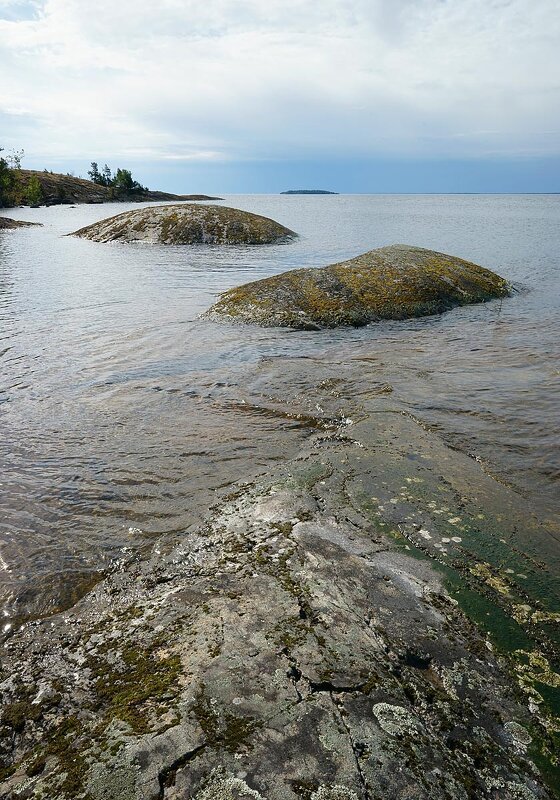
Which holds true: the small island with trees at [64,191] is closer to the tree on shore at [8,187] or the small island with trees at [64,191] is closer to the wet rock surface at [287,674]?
the tree on shore at [8,187]

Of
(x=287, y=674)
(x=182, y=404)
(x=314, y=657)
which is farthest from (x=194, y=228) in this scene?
(x=287, y=674)

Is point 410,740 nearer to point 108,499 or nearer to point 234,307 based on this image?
point 108,499

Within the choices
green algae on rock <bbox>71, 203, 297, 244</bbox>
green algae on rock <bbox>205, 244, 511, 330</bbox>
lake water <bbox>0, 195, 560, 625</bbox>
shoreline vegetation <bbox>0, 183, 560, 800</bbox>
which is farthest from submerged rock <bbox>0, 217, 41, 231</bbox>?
shoreline vegetation <bbox>0, 183, 560, 800</bbox>

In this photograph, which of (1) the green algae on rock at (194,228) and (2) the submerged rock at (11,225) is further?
(2) the submerged rock at (11,225)

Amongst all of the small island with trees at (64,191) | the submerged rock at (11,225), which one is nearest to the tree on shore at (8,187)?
the small island with trees at (64,191)

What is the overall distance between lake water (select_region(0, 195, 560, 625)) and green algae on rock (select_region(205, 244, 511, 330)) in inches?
27.8

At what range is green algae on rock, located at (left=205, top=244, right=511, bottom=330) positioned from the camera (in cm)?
1450

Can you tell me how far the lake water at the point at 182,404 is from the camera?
5.40 m

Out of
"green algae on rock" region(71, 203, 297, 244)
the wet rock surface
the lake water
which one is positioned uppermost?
"green algae on rock" region(71, 203, 297, 244)

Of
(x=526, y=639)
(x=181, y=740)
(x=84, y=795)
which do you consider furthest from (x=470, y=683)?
(x=84, y=795)

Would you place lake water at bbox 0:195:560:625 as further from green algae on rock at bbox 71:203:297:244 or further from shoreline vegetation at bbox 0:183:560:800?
green algae on rock at bbox 71:203:297:244

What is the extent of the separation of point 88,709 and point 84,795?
2.29 feet

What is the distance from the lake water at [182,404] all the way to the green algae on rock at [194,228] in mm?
19110

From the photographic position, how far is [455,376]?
988 centimetres
